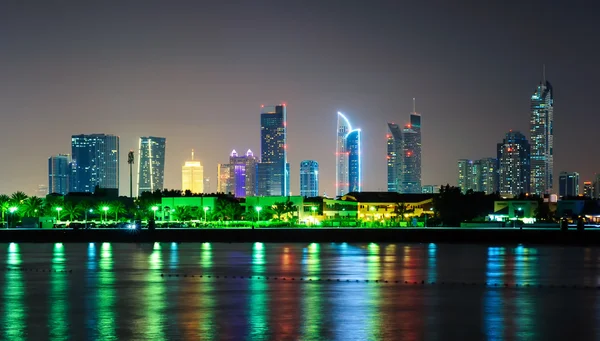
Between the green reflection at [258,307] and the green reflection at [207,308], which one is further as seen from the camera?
the green reflection at [258,307]

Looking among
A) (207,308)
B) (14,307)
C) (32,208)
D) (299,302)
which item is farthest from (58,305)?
(32,208)

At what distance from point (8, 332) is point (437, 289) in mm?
15896

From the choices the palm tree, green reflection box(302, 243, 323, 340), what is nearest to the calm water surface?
green reflection box(302, 243, 323, 340)

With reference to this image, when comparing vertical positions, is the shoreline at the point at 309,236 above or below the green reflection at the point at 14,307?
below

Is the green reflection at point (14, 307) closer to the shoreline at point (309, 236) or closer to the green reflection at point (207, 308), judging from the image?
the green reflection at point (207, 308)

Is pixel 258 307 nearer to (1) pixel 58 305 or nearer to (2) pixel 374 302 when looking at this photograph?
(2) pixel 374 302

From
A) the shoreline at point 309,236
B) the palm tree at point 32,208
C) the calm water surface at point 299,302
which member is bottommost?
the shoreline at point 309,236

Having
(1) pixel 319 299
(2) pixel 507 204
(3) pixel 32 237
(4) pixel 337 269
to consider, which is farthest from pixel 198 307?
(2) pixel 507 204

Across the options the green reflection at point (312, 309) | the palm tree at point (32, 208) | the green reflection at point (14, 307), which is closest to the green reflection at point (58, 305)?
the green reflection at point (14, 307)

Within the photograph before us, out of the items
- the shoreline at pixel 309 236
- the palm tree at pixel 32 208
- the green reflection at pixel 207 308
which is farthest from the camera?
the palm tree at pixel 32 208

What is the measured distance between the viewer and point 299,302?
27.8m

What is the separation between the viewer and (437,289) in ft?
105

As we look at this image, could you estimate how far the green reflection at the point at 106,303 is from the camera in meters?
21.4

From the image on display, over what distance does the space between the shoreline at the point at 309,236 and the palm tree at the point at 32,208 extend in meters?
57.4
